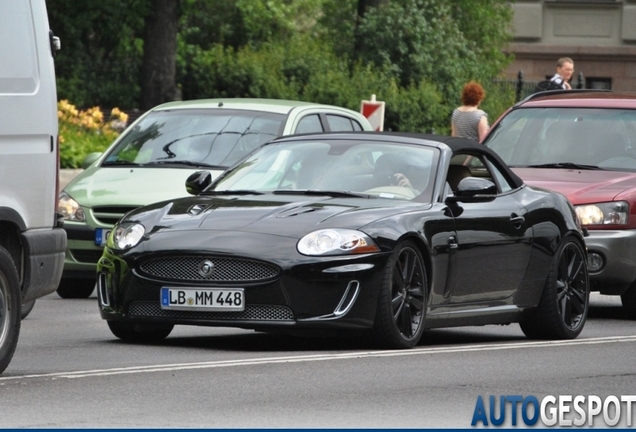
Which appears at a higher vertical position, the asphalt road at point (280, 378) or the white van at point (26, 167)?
the white van at point (26, 167)

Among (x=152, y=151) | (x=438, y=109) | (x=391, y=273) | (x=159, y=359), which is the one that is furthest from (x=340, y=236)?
(x=438, y=109)

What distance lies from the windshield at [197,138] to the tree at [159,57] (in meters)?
16.1

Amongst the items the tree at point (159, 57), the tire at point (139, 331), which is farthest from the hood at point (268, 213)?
the tree at point (159, 57)

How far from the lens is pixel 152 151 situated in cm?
1585

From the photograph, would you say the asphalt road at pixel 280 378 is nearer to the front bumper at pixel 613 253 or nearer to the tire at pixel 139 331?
the tire at pixel 139 331

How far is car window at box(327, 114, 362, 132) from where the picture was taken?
16688 millimetres

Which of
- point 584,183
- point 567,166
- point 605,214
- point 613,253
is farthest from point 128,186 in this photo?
point 613,253

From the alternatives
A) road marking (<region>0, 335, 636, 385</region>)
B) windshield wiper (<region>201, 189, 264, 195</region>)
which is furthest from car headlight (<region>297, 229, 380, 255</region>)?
windshield wiper (<region>201, 189, 264, 195</region>)

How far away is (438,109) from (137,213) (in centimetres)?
2165

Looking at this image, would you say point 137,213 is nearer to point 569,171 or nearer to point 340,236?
point 340,236

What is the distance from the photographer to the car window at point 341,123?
1669 centimetres

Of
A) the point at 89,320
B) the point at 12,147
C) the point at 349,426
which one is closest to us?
the point at 349,426

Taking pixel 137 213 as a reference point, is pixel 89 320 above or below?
below

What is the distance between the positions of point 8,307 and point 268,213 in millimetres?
1957
